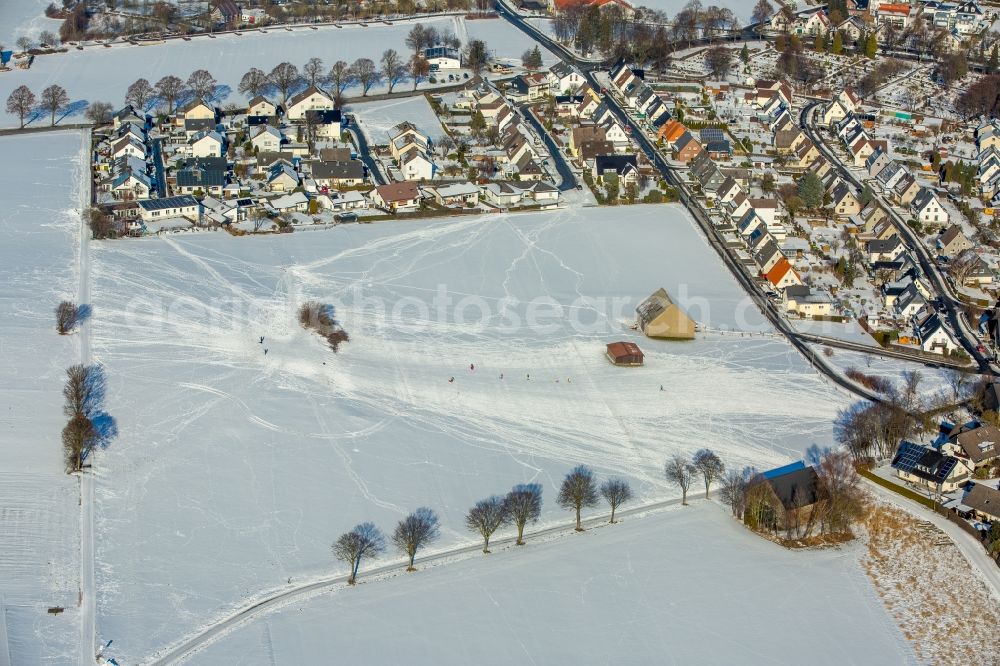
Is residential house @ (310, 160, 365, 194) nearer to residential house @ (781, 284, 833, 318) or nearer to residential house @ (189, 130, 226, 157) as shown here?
residential house @ (189, 130, 226, 157)

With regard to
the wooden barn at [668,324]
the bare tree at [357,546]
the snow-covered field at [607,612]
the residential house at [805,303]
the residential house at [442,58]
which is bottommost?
the snow-covered field at [607,612]

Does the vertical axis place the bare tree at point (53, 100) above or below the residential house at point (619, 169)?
above

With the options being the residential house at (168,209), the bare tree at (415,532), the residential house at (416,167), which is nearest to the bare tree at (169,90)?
the residential house at (168,209)

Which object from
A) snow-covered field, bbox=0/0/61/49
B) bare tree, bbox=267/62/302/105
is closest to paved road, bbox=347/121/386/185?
bare tree, bbox=267/62/302/105

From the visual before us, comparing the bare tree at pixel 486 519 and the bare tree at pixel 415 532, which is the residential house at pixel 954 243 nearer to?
the bare tree at pixel 486 519

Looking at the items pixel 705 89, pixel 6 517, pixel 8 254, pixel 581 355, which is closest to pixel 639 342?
pixel 581 355

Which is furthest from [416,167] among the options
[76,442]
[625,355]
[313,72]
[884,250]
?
[76,442]

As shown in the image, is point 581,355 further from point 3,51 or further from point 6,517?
point 3,51

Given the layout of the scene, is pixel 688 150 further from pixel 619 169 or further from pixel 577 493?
pixel 577 493
